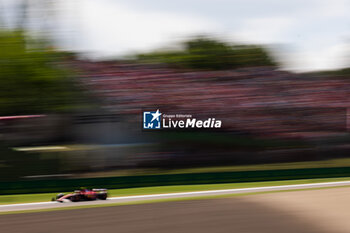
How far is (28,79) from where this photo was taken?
13711 millimetres

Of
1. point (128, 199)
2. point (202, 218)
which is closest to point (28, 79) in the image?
point (128, 199)

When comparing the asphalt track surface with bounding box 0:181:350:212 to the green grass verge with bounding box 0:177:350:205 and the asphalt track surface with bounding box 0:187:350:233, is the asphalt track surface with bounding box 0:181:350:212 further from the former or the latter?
the asphalt track surface with bounding box 0:187:350:233

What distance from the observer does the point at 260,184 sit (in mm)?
11836

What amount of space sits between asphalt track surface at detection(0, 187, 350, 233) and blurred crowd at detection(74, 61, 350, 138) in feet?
24.8

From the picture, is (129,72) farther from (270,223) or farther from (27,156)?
(270,223)

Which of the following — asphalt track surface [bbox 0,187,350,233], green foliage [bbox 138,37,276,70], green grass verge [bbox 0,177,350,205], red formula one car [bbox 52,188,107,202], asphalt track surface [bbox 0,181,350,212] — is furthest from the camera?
green foliage [bbox 138,37,276,70]

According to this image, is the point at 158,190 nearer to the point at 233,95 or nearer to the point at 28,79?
the point at 28,79

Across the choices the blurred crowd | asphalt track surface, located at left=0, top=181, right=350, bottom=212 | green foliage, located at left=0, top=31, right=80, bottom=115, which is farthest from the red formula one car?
the blurred crowd

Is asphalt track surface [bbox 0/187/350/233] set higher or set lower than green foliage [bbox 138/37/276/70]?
lower

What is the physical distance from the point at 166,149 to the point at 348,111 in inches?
337

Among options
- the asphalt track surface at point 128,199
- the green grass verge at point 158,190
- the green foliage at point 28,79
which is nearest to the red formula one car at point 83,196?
the asphalt track surface at point 128,199

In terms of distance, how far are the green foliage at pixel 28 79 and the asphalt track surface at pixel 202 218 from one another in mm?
7065

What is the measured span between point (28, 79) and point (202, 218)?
935cm

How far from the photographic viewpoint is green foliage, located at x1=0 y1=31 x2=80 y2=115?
1342cm
